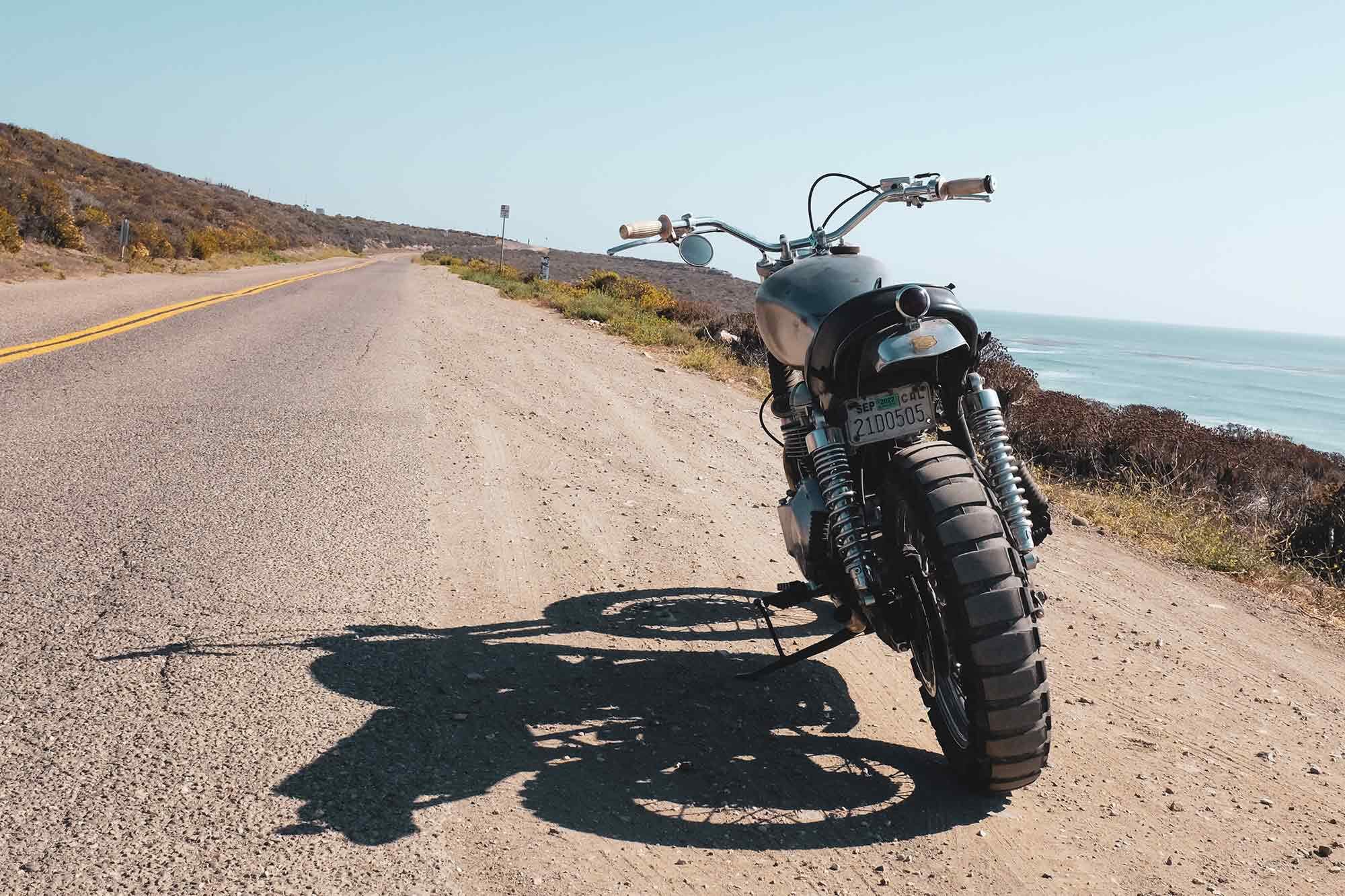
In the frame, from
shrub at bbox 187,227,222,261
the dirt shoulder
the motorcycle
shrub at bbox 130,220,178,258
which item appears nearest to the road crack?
the dirt shoulder

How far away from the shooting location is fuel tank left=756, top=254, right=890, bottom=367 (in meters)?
3.29

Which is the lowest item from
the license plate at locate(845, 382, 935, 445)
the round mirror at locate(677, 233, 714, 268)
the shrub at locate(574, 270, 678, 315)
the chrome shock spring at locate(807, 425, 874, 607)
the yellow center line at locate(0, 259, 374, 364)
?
the yellow center line at locate(0, 259, 374, 364)

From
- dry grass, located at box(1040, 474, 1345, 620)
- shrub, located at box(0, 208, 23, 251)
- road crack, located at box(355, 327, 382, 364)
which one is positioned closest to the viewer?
dry grass, located at box(1040, 474, 1345, 620)

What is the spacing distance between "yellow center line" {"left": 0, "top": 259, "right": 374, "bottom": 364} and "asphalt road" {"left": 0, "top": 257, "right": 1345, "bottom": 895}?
108 inches

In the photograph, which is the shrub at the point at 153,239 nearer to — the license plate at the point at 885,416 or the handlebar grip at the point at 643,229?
the handlebar grip at the point at 643,229

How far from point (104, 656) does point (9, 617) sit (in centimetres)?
52

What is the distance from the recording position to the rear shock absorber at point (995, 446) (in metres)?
3.22

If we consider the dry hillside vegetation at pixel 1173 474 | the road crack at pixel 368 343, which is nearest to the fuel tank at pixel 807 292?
the dry hillside vegetation at pixel 1173 474

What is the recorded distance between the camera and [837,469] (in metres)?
3.20

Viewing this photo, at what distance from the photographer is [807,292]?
3.35 meters

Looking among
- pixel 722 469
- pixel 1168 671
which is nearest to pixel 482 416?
pixel 722 469

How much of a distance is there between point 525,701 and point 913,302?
5.87 ft

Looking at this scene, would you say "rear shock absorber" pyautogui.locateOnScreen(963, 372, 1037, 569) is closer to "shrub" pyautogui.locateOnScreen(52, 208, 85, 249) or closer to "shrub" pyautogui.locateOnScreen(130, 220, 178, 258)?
"shrub" pyautogui.locateOnScreen(52, 208, 85, 249)

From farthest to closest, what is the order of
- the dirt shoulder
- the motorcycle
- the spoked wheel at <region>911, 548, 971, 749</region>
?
the spoked wheel at <region>911, 548, 971, 749</region> < the motorcycle < the dirt shoulder
